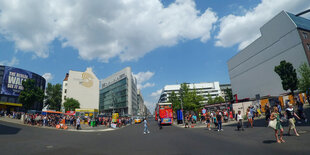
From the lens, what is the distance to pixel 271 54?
5556 cm

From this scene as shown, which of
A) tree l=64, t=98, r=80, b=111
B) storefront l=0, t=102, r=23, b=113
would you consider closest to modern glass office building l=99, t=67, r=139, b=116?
tree l=64, t=98, r=80, b=111

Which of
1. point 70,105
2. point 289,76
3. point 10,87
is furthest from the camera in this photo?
point 70,105

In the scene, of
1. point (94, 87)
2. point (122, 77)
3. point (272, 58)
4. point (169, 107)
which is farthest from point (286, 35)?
point (94, 87)

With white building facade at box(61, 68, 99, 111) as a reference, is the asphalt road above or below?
below

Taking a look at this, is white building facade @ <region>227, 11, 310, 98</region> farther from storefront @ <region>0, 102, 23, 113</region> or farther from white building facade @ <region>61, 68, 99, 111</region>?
storefront @ <region>0, 102, 23, 113</region>

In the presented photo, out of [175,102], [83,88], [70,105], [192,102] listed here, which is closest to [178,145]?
[192,102]

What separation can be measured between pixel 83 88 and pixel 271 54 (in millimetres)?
79112

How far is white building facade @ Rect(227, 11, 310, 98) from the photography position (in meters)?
45.6

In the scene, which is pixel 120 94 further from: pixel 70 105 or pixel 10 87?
pixel 10 87

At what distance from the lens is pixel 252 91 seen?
65062 mm

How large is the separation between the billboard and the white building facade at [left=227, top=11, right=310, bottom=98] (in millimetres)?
79278

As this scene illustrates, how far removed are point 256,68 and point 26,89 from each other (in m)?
71.1

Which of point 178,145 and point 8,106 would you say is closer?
point 178,145

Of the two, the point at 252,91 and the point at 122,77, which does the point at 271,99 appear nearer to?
the point at 252,91
